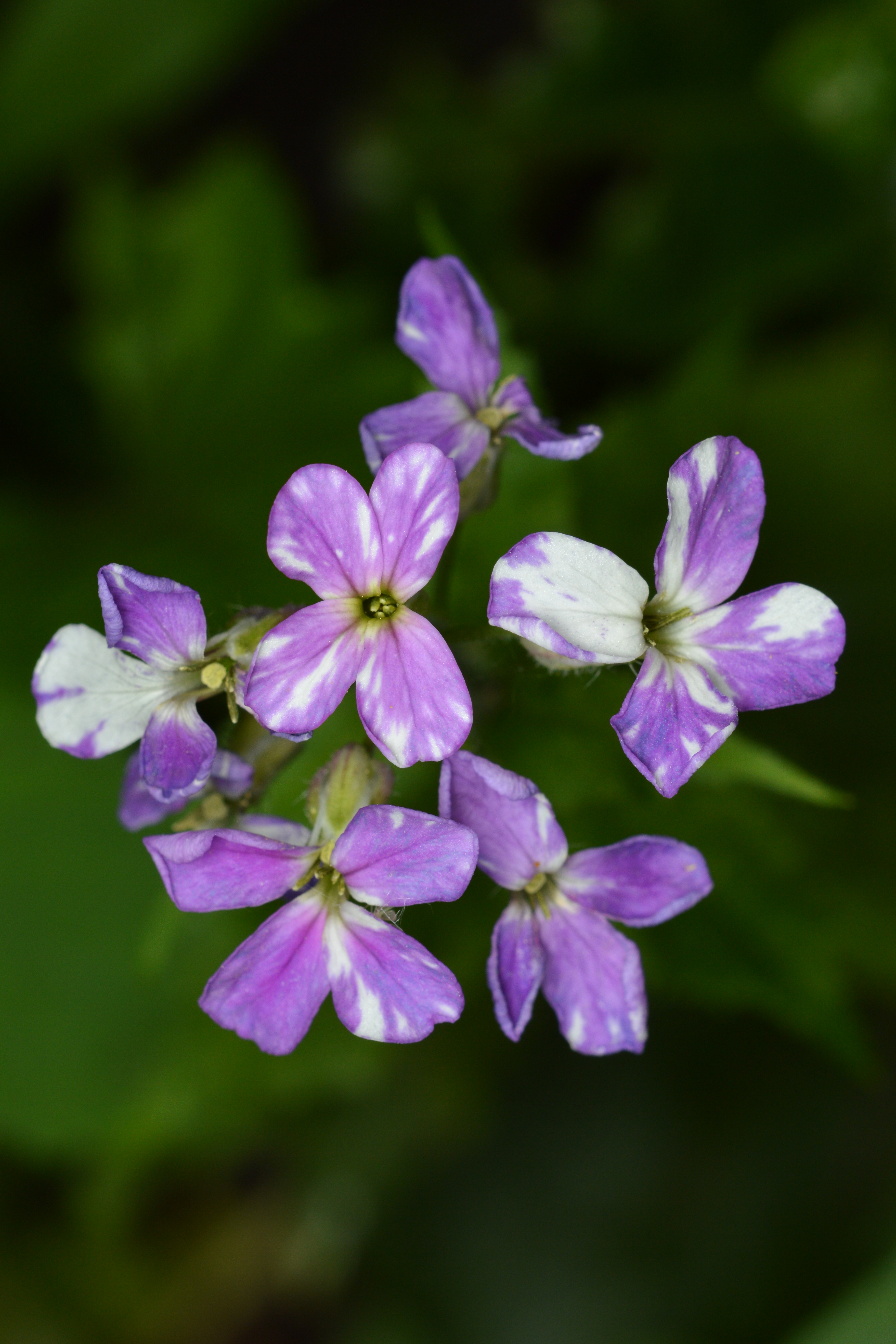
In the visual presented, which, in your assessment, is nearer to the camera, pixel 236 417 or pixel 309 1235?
pixel 236 417

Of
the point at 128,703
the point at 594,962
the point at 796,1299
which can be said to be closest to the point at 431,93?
the point at 128,703

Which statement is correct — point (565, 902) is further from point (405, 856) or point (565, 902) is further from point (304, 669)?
point (304, 669)

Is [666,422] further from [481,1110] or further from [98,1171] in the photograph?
[98,1171]

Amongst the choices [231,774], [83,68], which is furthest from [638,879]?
[83,68]

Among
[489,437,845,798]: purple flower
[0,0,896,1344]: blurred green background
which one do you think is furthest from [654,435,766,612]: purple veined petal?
[0,0,896,1344]: blurred green background

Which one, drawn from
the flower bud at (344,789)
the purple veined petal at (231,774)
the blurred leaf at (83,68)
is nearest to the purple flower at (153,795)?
the purple veined petal at (231,774)

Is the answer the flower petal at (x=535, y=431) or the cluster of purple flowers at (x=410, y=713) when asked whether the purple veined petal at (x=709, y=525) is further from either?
the flower petal at (x=535, y=431)

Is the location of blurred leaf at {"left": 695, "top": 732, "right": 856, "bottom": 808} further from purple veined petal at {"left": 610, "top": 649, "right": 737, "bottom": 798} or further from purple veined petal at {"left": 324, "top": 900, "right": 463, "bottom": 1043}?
purple veined petal at {"left": 324, "top": 900, "right": 463, "bottom": 1043}
